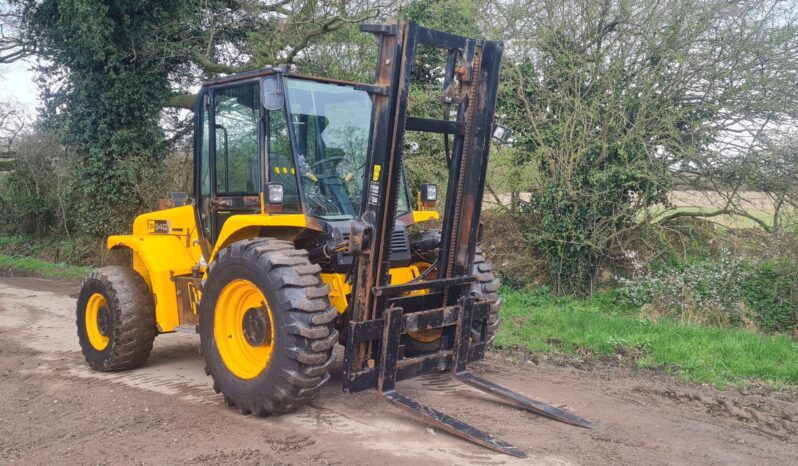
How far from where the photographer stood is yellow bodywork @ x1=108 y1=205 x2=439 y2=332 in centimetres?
547

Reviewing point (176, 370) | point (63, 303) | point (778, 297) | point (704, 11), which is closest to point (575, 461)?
point (176, 370)

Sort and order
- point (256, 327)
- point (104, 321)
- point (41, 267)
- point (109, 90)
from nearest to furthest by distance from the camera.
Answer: point (256, 327)
point (104, 321)
point (109, 90)
point (41, 267)

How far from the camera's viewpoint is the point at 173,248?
645 cm

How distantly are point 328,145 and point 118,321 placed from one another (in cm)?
267

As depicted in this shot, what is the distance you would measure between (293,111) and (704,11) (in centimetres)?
715

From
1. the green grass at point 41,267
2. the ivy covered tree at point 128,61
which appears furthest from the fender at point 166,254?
the green grass at point 41,267

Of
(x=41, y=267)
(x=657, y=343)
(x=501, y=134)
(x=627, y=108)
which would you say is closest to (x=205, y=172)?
(x=501, y=134)

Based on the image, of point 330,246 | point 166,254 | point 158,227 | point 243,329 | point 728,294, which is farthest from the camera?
point 728,294

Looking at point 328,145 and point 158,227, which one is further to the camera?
point 158,227

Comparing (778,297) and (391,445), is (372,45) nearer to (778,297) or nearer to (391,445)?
(778,297)

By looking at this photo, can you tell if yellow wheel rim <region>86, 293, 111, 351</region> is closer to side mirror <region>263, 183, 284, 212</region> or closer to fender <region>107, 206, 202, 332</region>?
fender <region>107, 206, 202, 332</region>

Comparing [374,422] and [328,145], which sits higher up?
[328,145]

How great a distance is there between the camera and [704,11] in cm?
968

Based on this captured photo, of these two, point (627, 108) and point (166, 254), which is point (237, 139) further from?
point (627, 108)
